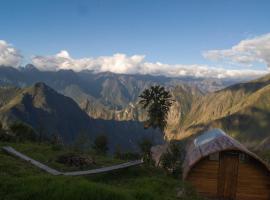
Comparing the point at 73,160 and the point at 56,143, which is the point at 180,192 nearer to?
the point at 73,160

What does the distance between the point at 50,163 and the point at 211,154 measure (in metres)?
19.4

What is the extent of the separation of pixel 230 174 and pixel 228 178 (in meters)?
0.52

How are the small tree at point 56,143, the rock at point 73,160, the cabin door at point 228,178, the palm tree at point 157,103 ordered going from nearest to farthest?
the cabin door at point 228,178 < the rock at point 73,160 < the small tree at point 56,143 < the palm tree at point 157,103

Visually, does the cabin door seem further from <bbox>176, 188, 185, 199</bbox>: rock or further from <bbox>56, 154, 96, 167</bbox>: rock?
<bbox>56, 154, 96, 167</bbox>: rock

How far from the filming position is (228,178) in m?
40.5

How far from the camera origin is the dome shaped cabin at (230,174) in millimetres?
40312

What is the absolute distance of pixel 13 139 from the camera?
73.4 metres

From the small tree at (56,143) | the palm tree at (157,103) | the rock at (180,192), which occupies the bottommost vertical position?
the small tree at (56,143)

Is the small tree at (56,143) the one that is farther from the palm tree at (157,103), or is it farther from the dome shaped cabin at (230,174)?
the dome shaped cabin at (230,174)

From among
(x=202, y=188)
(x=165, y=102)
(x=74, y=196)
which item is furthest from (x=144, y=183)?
(x=165, y=102)

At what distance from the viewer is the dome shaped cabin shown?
40312 mm

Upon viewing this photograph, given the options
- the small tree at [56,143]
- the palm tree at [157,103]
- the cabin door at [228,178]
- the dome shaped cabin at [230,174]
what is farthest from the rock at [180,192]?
the palm tree at [157,103]

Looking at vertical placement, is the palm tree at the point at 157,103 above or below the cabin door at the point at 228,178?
above

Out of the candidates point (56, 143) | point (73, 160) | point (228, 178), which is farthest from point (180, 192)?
point (56, 143)
